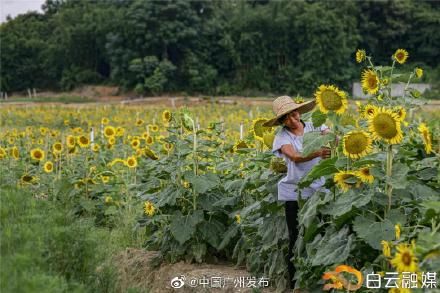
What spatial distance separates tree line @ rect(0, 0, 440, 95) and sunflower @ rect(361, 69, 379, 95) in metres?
34.3

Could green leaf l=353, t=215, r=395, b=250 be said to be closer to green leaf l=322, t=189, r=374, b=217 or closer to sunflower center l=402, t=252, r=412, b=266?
green leaf l=322, t=189, r=374, b=217

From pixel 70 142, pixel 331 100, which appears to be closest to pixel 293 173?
pixel 331 100

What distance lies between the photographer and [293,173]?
3.88m

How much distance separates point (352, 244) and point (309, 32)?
36.8 meters

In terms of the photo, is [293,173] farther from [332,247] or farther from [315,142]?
[332,247]

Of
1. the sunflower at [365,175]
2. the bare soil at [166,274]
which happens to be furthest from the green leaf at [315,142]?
the bare soil at [166,274]

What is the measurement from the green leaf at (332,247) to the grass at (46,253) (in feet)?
3.85

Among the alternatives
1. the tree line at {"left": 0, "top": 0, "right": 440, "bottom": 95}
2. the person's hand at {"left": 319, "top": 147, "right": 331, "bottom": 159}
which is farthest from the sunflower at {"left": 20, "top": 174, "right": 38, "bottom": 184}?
the tree line at {"left": 0, "top": 0, "right": 440, "bottom": 95}

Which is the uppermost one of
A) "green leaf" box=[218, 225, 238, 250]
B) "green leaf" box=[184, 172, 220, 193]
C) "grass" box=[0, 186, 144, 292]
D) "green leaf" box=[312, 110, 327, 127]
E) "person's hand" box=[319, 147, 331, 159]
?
"green leaf" box=[312, 110, 327, 127]

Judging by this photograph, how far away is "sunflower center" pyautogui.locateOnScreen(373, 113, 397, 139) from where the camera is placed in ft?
9.92

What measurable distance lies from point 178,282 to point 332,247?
5.15 feet

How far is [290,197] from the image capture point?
154 inches

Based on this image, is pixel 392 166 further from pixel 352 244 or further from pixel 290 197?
pixel 290 197

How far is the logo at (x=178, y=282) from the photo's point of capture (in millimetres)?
4487
